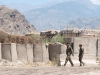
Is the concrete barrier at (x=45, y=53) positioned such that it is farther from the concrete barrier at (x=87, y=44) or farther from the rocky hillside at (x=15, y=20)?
the rocky hillside at (x=15, y=20)

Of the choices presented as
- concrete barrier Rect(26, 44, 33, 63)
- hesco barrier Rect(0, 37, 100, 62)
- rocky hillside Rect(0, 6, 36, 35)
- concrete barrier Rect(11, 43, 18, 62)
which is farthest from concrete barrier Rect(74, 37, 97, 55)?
rocky hillside Rect(0, 6, 36, 35)

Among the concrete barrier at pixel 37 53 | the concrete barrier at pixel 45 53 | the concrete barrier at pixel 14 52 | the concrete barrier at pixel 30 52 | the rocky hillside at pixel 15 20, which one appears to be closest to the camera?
the concrete barrier at pixel 14 52

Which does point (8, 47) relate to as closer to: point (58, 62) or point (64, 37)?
point (58, 62)

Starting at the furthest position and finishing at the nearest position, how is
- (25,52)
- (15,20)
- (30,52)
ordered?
(15,20) < (30,52) < (25,52)

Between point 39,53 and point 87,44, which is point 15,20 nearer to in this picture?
point 87,44

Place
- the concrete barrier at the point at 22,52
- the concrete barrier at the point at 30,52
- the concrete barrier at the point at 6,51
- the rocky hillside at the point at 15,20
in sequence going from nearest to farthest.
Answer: the concrete barrier at the point at 6,51 → the concrete barrier at the point at 22,52 → the concrete barrier at the point at 30,52 → the rocky hillside at the point at 15,20

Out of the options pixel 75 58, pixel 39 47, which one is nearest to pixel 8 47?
pixel 39 47

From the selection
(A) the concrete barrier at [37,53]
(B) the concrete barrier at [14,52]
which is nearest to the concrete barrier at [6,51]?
(B) the concrete barrier at [14,52]

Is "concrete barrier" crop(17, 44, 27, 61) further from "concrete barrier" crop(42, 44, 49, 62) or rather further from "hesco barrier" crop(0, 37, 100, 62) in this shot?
"concrete barrier" crop(42, 44, 49, 62)

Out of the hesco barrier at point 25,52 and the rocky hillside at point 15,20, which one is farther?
the rocky hillside at point 15,20

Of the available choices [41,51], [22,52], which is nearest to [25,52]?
[22,52]

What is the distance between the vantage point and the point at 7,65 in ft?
84.6

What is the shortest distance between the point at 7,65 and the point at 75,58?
572cm

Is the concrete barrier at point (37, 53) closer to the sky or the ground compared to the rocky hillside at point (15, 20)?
closer to the ground
